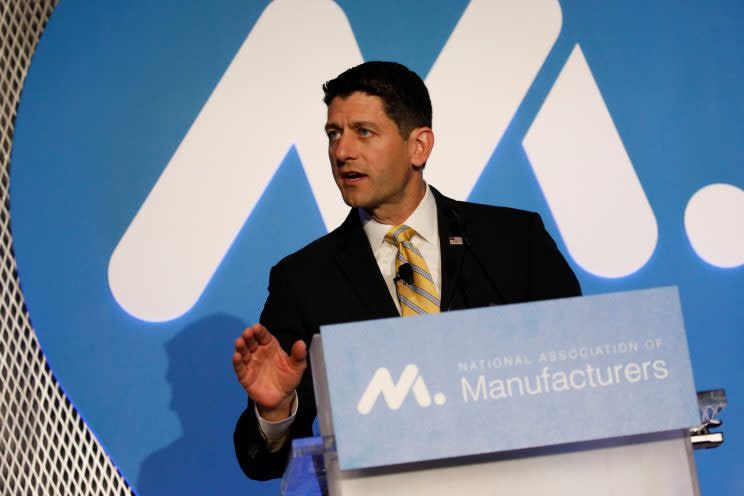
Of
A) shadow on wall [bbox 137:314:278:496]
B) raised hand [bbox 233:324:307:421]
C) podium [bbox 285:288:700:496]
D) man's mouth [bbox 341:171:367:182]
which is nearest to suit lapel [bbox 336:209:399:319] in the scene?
man's mouth [bbox 341:171:367:182]

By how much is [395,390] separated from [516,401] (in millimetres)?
169

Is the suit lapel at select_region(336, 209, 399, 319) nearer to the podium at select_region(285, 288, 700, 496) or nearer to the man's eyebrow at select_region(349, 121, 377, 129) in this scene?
the man's eyebrow at select_region(349, 121, 377, 129)

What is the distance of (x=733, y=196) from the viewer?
3.43 meters

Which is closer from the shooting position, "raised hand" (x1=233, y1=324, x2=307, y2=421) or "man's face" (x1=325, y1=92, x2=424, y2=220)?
"raised hand" (x1=233, y1=324, x2=307, y2=421)

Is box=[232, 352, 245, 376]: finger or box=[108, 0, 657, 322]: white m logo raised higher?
box=[108, 0, 657, 322]: white m logo

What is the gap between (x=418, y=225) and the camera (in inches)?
97.7

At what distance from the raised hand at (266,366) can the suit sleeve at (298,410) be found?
0.36ft

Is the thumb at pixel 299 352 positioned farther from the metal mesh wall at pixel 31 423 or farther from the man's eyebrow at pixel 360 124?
the metal mesh wall at pixel 31 423

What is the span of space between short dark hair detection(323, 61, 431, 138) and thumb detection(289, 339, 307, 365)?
1010 millimetres

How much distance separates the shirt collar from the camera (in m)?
2.45

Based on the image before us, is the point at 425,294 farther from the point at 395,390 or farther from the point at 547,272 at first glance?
the point at 395,390

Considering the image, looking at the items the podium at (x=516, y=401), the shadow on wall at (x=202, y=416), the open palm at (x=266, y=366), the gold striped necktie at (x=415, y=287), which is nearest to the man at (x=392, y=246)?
the gold striped necktie at (x=415, y=287)

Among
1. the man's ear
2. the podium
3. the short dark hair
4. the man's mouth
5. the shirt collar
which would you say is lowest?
the podium

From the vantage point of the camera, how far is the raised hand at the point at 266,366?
→ 167cm
